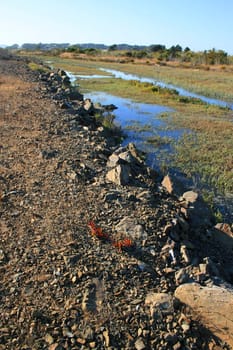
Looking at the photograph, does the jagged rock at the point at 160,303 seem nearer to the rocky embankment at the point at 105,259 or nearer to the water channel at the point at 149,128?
the rocky embankment at the point at 105,259

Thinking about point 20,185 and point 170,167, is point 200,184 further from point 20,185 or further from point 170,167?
point 20,185

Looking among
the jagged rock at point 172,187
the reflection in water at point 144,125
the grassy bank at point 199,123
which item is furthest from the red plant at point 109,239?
the reflection in water at point 144,125

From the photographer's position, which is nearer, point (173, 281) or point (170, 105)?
point (173, 281)

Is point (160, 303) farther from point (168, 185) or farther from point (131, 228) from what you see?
point (168, 185)

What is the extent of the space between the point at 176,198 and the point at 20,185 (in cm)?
343

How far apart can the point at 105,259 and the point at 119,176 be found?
2.96m

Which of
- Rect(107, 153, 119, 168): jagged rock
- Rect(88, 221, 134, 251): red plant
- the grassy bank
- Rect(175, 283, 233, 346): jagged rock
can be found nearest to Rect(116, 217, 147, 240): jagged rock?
Rect(88, 221, 134, 251): red plant

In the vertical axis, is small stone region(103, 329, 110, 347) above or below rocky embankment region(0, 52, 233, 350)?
below

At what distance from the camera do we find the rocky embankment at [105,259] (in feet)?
15.7

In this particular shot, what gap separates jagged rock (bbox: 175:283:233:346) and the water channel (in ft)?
13.8

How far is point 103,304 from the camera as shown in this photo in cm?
510

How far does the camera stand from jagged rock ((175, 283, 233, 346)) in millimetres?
4836

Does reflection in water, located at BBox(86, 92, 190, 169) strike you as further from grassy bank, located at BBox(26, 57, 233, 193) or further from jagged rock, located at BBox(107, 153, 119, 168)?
jagged rock, located at BBox(107, 153, 119, 168)

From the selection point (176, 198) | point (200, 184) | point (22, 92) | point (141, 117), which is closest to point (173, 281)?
point (176, 198)
